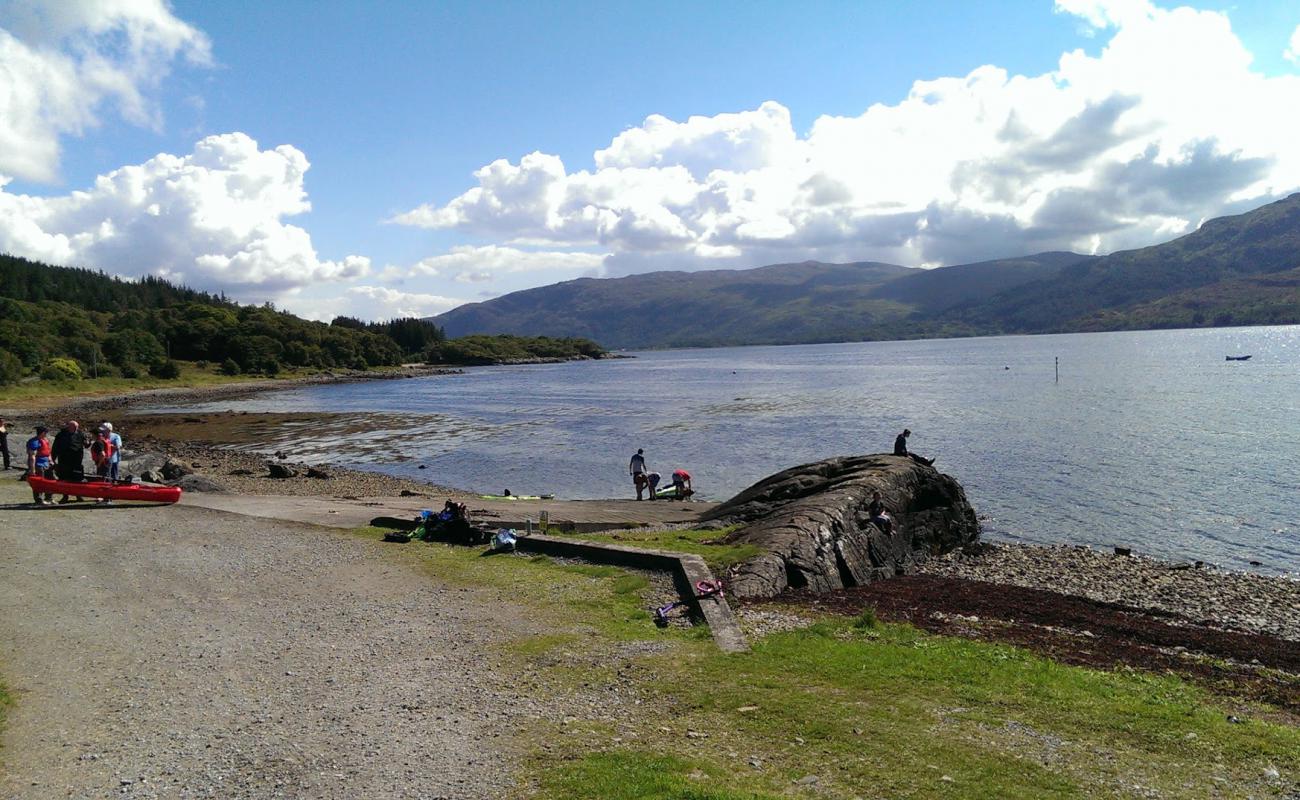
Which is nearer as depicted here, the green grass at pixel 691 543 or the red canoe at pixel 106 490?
the green grass at pixel 691 543

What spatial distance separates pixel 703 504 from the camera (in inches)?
1428

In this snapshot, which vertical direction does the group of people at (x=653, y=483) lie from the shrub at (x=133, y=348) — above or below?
below

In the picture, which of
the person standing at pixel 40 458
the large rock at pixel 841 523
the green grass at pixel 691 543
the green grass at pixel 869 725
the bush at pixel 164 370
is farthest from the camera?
the bush at pixel 164 370

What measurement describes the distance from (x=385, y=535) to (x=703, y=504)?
1666 cm

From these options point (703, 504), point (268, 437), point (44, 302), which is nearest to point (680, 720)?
point (703, 504)

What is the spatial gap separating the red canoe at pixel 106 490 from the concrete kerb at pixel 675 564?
14967 millimetres

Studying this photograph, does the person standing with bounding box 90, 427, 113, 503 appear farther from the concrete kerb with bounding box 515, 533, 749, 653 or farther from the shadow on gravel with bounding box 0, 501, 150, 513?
the concrete kerb with bounding box 515, 533, 749, 653

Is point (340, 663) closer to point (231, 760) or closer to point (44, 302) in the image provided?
point (231, 760)

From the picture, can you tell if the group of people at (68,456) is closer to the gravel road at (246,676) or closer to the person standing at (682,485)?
the gravel road at (246,676)

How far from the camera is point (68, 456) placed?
27125 mm

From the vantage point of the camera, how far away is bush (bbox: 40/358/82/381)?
120625 millimetres

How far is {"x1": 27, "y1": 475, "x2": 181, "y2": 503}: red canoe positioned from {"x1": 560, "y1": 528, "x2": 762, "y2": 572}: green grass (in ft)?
50.0

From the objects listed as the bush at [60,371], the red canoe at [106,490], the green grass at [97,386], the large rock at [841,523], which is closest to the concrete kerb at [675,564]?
the large rock at [841,523]

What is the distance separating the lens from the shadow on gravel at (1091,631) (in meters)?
14.2
